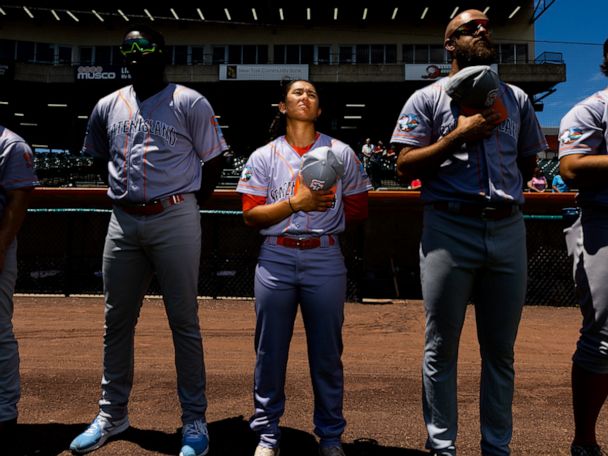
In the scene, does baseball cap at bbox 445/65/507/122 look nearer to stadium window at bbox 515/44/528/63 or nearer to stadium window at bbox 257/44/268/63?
stadium window at bbox 257/44/268/63

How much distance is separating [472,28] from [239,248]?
656cm

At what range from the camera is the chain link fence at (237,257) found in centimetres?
771

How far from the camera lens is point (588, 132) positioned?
2.76 metres

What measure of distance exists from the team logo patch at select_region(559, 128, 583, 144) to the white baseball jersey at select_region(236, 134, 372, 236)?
44.5 inches

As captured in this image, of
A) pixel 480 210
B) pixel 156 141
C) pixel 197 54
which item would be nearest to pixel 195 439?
pixel 156 141

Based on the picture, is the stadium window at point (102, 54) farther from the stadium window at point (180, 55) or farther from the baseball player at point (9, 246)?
the baseball player at point (9, 246)

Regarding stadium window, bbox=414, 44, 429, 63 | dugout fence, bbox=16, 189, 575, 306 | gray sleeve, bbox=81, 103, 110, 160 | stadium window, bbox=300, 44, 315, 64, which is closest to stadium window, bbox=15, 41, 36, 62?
stadium window, bbox=300, 44, 315, 64

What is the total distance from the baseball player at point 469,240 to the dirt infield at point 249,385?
669mm

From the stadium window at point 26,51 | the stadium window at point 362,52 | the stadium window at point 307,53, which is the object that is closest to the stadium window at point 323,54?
the stadium window at point 307,53

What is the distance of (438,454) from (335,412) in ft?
1.87

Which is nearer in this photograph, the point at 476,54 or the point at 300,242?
the point at 476,54

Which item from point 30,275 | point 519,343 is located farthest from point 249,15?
point 519,343

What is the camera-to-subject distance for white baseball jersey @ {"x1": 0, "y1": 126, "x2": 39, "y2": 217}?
2871 millimetres

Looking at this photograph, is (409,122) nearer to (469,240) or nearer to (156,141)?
(469,240)
